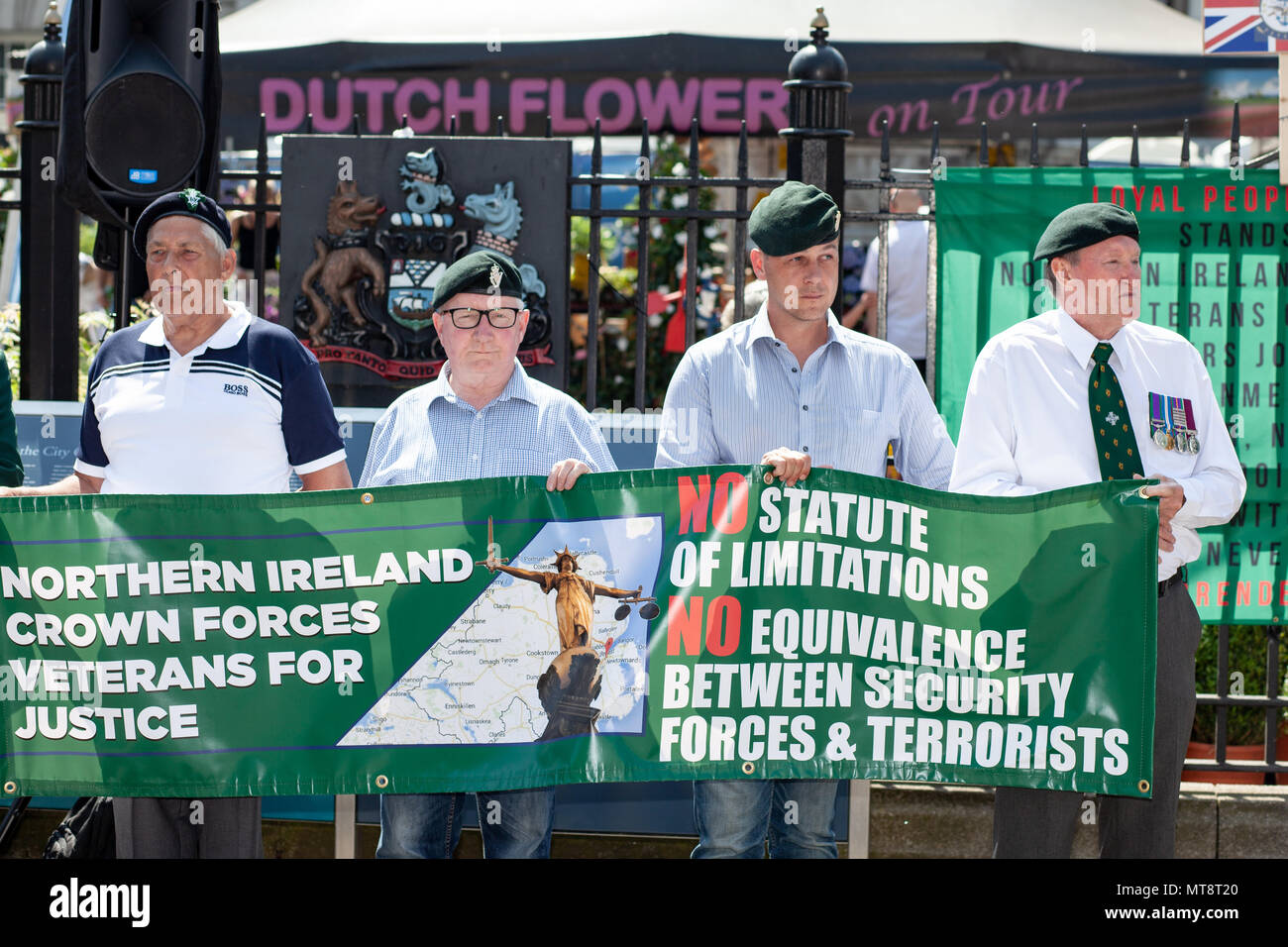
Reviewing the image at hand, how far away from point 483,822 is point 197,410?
1366 millimetres

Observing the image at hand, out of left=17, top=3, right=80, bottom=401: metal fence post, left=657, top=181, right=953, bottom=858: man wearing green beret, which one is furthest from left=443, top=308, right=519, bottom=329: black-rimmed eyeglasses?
left=17, top=3, right=80, bottom=401: metal fence post

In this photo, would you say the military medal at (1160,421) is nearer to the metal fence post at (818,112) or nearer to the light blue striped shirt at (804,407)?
the light blue striped shirt at (804,407)

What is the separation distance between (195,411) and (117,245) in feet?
6.74

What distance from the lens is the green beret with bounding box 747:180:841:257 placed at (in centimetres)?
416

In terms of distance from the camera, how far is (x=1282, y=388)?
5.53 m

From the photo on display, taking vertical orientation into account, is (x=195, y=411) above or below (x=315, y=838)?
above

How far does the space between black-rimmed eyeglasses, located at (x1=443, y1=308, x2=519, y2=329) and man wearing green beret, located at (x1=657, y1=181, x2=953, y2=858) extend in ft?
1.70

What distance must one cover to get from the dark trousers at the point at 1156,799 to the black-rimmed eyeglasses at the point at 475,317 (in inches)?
74.1

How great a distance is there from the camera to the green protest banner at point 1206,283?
18.1ft

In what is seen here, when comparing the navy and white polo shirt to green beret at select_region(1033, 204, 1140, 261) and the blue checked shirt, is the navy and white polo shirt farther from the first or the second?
green beret at select_region(1033, 204, 1140, 261)

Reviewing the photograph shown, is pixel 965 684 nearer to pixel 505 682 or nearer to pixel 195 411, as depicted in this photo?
pixel 505 682

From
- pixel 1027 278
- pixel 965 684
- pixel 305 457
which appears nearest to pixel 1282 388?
pixel 1027 278

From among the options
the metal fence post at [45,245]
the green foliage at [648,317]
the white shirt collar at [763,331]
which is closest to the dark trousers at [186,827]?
the white shirt collar at [763,331]

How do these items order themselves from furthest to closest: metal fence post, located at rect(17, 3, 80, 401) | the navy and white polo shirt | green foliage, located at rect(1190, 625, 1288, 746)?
metal fence post, located at rect(17, 3, 80, 401) < green foliage, located at rect(1190, 625, 1288, 746) < the navy and white polo shirt
